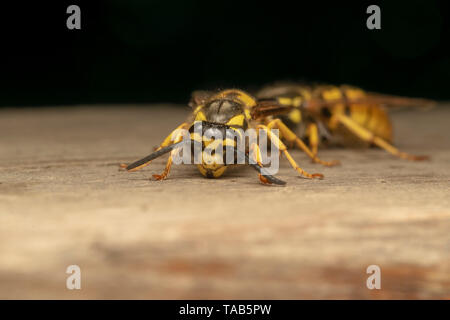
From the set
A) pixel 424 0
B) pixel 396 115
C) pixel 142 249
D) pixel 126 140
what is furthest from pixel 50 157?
pixel 424 0

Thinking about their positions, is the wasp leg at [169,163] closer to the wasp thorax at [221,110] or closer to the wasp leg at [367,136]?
the wasp thorax at [221,110]

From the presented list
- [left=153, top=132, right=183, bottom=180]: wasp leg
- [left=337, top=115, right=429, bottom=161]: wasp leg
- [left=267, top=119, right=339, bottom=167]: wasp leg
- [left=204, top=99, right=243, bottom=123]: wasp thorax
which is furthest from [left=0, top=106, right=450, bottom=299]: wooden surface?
[left=337, top=115, right=429, bottom=161]: wasp leg

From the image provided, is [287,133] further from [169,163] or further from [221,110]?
[169,163]

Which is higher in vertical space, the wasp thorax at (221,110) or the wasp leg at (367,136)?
the wasp thorax at (221,110)

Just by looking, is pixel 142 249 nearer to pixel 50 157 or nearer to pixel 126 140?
pixel 50 157

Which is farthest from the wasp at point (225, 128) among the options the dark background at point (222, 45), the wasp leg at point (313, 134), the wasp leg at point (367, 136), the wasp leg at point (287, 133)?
the dark background at point (222, 45)
